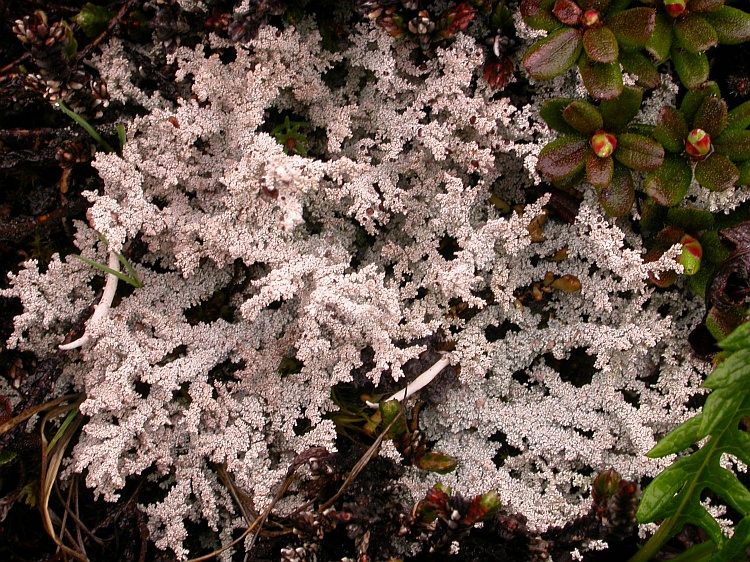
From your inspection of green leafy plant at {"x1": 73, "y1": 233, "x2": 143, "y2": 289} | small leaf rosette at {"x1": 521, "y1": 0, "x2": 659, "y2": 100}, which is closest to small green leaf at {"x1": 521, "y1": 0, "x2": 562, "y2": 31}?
small leaf rosette at {"x1": 521, "y1": 0, "x2": 659, "y2": 100}

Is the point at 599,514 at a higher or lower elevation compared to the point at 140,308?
lower

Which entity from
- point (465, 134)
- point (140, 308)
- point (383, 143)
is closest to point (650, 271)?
point (465, 134)

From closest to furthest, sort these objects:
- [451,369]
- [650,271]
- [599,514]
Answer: [599,514] < [650,271] < [451,369]

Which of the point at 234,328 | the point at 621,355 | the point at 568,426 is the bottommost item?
the point at 568,426

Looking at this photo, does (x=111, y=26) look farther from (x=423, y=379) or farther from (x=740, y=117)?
(x=740, y=117)

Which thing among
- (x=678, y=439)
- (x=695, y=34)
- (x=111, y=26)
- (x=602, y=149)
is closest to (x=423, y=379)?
(x=678, y=439)

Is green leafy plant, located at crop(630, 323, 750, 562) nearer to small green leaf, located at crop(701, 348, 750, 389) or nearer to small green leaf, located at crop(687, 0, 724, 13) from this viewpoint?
small green leaf, located at crop(701, 348, 750, 389)

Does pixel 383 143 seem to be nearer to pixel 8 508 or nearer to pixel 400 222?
pixel 400 222

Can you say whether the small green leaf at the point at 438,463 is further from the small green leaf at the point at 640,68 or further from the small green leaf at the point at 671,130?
the small green leaf at the point at 640,68

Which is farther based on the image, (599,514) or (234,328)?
(234,328)
